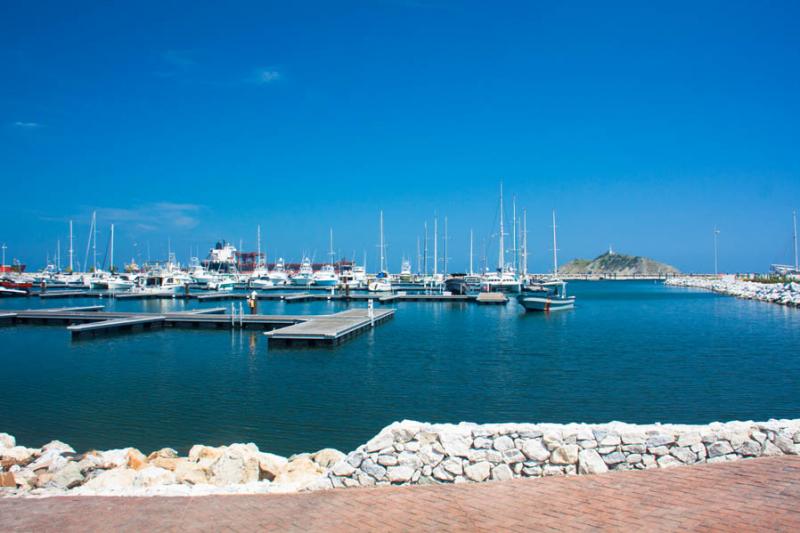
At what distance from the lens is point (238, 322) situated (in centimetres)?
3709

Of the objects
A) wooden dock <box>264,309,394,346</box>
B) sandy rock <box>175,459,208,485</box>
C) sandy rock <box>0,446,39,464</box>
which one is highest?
wooden dock <box>264,309,394,346</box>

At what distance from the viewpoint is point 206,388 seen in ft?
63.2

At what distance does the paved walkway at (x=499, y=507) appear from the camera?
609 cm

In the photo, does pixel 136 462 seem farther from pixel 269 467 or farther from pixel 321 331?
pixel 321 331

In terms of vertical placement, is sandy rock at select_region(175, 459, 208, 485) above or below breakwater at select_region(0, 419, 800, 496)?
below

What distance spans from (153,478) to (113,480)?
2.17 feet

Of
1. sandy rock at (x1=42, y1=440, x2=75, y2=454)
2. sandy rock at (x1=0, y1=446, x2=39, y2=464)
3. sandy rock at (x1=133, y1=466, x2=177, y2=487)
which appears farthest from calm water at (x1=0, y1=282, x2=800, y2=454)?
sandy rock at (x1=133, y1=466, x2=177, y2=487)

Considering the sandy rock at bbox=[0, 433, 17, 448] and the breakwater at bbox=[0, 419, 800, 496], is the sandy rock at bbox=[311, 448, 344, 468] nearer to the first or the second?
the breakwater at bbox=[0, 419, 800, 496]

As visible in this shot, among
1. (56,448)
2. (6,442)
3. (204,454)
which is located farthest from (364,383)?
(6,442)

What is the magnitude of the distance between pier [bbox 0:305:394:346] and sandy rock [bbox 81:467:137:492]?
62.7 feet

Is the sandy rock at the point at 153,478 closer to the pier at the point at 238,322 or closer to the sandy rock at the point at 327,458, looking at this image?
the sandy rock at the point at 327,458

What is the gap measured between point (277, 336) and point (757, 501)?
81.6 ft

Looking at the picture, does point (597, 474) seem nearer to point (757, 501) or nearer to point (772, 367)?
point (757, 501)

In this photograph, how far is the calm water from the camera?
1483cm
